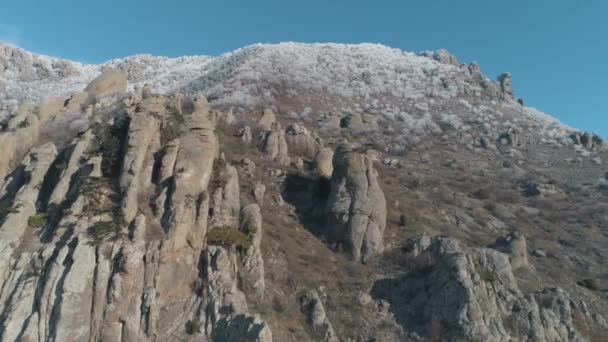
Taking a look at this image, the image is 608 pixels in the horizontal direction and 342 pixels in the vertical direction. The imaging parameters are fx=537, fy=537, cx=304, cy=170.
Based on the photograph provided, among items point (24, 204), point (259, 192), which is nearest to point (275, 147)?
point (259, 192)

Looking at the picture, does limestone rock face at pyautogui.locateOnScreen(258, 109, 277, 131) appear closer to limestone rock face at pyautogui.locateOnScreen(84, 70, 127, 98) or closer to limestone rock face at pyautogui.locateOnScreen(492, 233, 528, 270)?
limestone rock face at pyautogui.locateOnScreen(84, 70, 127, 98)

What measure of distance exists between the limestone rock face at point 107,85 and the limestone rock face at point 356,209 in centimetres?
4187

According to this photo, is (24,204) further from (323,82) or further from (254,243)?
(323,82)

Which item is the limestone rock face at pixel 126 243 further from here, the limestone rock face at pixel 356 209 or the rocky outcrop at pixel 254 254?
the limestone rock face at pixel 356 209

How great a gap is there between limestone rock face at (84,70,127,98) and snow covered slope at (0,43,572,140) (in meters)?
27.0

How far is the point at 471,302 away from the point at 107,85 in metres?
61.6

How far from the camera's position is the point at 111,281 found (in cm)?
3127

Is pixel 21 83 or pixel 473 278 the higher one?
pixel 21 83

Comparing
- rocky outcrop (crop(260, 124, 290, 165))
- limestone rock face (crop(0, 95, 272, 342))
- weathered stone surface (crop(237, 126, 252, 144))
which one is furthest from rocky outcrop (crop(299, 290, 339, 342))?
weathered stone surface (crop(237, 126, 252, 144))

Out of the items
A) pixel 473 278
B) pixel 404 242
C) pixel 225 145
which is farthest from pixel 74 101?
pixel 473 278

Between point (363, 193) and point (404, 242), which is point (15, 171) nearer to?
point (363, 193)

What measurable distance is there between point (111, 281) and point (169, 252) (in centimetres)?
407

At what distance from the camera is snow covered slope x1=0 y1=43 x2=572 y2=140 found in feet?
404

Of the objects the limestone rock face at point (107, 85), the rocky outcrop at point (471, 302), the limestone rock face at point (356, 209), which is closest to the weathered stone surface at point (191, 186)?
the limestone rock face at point (356, 209)
